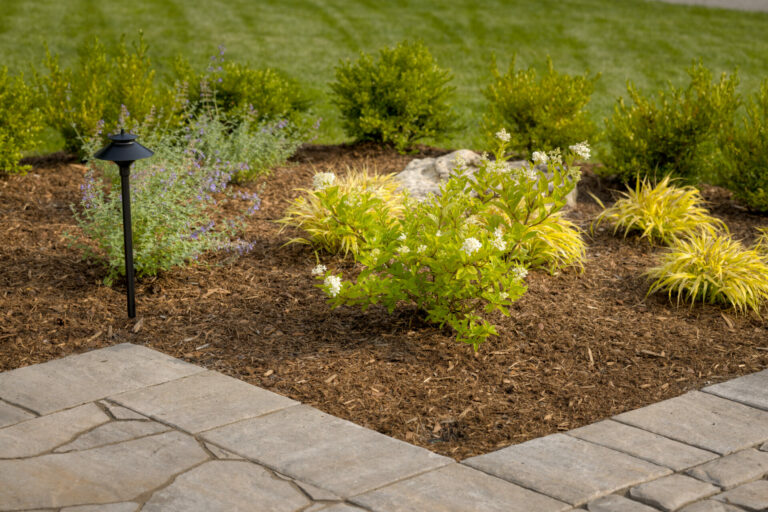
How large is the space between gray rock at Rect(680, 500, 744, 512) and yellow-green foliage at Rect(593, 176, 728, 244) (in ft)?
11.4

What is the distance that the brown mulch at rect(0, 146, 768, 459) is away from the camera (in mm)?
4129

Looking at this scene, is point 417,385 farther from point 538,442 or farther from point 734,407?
point 734,407

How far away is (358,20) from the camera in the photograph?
17.4 metres

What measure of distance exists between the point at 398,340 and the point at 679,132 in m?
4.16

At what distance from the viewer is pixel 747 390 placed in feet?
14.2

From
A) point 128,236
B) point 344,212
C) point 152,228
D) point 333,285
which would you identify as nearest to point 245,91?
point 152,228

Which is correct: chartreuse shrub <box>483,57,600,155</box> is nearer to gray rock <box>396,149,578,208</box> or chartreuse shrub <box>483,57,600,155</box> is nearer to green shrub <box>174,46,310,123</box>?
gray rock <box>396,149,578,208</box>

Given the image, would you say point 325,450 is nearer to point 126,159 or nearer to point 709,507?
point 709,507

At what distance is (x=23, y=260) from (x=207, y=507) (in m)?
3.20

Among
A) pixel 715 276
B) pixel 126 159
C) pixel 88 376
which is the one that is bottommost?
pixel 88 376

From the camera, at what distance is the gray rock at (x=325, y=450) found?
133 inches

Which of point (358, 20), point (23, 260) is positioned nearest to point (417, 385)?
point (23, 260)

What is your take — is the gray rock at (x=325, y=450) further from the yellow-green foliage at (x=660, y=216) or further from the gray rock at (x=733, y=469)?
the yellow-green foliage at (x=660, y=216)

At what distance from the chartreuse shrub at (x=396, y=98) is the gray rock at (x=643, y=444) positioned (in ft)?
17.4
